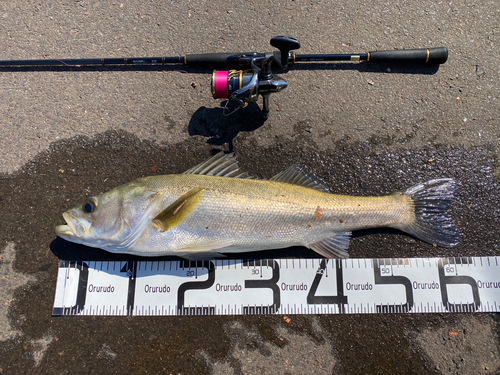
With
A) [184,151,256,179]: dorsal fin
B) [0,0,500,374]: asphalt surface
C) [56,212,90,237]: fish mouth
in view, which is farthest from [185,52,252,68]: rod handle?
[56,212,90,237]: fish mouth

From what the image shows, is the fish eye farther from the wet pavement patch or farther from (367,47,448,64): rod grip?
(367,47,448,64): rod grip

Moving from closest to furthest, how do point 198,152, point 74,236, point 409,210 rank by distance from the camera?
point 74,236
point 409,210
point 198,152

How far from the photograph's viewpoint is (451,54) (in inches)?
107

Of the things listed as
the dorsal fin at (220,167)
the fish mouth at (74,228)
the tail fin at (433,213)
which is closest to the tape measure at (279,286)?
the tail fin at (433,213)

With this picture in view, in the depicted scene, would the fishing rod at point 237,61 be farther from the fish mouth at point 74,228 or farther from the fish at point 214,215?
the fish mouth at point 74,228

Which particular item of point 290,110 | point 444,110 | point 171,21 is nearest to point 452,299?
point 444,110

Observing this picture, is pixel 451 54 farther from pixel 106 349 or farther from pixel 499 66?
→ pixel 106 349

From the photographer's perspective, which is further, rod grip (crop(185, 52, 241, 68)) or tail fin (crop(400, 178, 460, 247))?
rod grip (crop(185, 52, 241, 68))

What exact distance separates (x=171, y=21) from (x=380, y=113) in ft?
7.77

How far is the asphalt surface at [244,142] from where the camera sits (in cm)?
239

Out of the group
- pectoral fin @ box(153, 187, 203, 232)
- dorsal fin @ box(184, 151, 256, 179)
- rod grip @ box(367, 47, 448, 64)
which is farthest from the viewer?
rod grip @ box(367, 47, 448, 64)

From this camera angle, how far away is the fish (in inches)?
84.0

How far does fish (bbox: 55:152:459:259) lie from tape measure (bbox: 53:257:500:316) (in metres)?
0.32

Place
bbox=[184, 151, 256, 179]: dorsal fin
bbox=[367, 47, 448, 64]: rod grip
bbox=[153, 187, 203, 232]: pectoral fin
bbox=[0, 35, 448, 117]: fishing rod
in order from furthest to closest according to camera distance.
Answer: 1. bbox=[367, 47, 448, 64]: rod grip
2. bbox=[184, 151, 256, 179]: dorsal fin
3. bbox=[0, 35, 448, 117]: fishing rod
4. bbox=[153, 187, 203, 232]: pectoral fin
